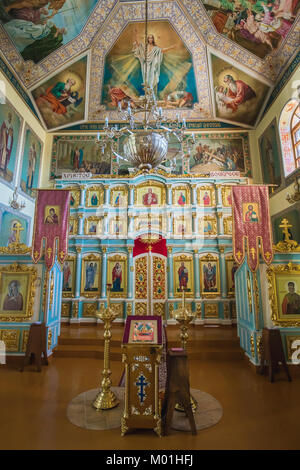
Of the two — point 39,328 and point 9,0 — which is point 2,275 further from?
point 9,0

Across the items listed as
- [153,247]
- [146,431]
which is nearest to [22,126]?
[153,247]

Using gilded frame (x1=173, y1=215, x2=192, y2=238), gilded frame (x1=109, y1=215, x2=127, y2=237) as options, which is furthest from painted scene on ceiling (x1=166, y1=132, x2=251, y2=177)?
gilded frame (x1=109, y1=215, x2=127, y2=237)

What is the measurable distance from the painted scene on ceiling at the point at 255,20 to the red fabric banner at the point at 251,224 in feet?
15.4

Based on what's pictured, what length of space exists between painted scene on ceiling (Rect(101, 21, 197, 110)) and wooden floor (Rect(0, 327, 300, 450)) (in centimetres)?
714

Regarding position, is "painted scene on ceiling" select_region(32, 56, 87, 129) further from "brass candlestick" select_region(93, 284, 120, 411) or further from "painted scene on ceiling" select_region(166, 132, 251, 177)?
"brass candlestick" select_region(93, 284, 120, 411)

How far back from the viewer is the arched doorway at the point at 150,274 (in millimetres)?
8031

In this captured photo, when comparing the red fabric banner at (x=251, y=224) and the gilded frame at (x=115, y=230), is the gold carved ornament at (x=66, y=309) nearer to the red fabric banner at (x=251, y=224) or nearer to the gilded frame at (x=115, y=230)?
the gilded frame at (x=115, y=230)

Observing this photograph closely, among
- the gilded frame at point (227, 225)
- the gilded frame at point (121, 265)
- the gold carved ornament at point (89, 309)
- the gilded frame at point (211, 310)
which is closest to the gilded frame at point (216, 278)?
the gilded frame at point (211, 310)

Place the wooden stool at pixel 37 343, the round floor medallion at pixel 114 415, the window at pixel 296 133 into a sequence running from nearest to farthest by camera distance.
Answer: the round floor medallion at pixel 114 415 < the wooden stool at pixel 37 343 < the window at pixel 296 133

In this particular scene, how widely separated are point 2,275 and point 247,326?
4.84 metres

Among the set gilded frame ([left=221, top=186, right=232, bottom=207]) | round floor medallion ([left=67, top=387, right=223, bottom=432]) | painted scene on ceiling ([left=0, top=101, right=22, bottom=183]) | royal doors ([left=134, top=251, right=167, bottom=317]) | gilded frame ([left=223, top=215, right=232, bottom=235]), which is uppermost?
painted scene on ceiling ([left=0, top=101, right=22, bottom=183])

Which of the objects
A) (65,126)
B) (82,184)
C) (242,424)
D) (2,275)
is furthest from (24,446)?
(65,126)

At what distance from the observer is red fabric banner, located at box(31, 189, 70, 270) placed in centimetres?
505

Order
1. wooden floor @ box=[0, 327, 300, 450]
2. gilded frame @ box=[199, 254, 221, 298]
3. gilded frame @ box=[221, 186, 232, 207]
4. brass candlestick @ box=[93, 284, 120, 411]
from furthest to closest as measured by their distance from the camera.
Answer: gilded frame @ box=[221, 186, 232, 207]
gilded frame @ box=[199, 254, 221, 298]
brass candlestick @ box=[93, 284, 120, 411]
wooden floor @ box=[0, 327, 300, 450]
